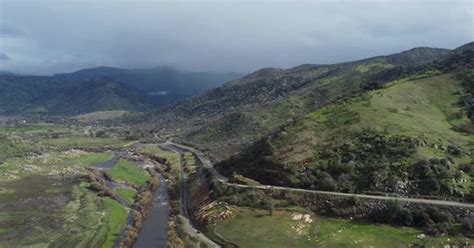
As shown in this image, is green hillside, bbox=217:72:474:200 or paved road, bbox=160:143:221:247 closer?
paved road, bbox=160:143:221:247

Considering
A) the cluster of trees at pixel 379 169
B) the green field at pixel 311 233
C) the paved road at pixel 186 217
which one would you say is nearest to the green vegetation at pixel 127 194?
the paved road at pixel 186 217

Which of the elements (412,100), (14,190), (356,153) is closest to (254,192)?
(356,153)

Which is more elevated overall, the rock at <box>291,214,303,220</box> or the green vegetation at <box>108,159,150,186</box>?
the rock at <box>291,214,303,220</box>

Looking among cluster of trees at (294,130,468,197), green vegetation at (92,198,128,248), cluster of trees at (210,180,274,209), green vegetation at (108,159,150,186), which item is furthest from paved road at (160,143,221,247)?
cluster of trees at (294,130,468,197)

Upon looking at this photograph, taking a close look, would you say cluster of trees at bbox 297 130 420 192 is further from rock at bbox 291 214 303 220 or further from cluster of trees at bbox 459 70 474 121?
cluster of trees at bbox 459 70 474 121

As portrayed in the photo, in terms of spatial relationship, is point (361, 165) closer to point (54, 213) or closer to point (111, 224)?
point (111, 224)

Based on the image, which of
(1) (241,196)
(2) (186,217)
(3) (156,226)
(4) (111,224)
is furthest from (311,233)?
(4) (111,224)
